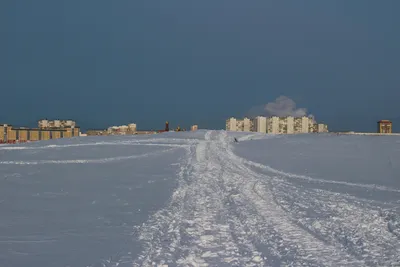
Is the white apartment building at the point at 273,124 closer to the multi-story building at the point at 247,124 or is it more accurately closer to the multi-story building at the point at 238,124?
the multi-story building at the point at 247,124

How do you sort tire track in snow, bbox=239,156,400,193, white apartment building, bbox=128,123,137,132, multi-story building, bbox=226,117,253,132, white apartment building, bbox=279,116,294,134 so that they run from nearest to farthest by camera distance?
tire track in snow, bbox=239,156,400,193 < white apartment building, bbox=279,116,294,134 < multi-story building, bbox=226,117,253,132 < white apartment building, bbox=128,123,137,132

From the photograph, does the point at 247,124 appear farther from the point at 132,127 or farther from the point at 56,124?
the point at 56,124

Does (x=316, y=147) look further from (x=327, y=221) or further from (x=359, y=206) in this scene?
(x=327, y=221)

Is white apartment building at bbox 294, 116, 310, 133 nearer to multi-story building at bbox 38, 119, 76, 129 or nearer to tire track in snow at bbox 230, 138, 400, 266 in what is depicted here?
multi-story building at bbox 38, 119, 76, 129

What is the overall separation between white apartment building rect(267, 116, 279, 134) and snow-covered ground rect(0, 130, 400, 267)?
4098 cm

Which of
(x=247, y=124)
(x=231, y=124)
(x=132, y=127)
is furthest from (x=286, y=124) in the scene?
(x=132, y=127)

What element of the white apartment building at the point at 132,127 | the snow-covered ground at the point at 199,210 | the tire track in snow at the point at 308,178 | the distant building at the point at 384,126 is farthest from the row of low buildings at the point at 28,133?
the tire track in snow at the point at 308,178

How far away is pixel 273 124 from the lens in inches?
2386

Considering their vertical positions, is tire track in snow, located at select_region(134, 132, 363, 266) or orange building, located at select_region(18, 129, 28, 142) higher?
orange building, located at select_region(18, 129, 28, 142)

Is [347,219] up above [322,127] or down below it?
below

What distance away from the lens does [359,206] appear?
31.3 ft

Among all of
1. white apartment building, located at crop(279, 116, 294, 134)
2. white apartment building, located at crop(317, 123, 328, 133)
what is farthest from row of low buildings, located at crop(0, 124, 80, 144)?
white apartment building, located at crop(317, 123, 328, 133)

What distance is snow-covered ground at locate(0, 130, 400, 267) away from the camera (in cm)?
604

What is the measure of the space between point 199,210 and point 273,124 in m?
53.0
